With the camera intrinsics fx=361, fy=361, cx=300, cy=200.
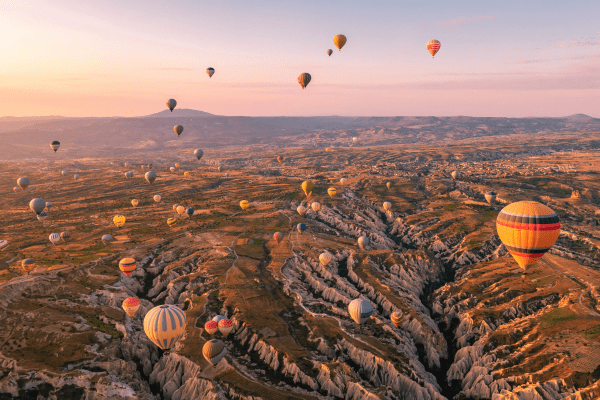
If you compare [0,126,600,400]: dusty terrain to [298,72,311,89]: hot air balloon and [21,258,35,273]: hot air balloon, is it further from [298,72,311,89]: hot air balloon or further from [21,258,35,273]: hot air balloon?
[298,72,311,89]: hot air balloon

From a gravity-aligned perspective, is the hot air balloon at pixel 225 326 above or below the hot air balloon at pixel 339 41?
below

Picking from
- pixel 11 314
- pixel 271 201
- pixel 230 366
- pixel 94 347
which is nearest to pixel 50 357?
pixel 94 347

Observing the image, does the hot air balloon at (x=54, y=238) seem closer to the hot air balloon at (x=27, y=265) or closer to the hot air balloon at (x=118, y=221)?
the hot air balloon at (x=118, y=221)

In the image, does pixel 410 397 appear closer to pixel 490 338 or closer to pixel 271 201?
pixel 490 338

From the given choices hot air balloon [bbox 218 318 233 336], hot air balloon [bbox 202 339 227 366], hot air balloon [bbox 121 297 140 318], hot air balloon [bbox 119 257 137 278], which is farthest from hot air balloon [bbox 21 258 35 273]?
hot air balloon [bbox 202 339 227 366]

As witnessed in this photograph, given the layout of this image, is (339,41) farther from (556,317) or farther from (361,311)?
(556,317)

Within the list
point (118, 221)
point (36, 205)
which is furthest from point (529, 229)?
point (36, 205)

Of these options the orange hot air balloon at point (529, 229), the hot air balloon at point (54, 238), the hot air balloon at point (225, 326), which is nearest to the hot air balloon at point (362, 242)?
the orange hot air balloon at point (529, 229)
